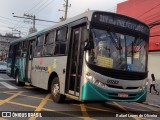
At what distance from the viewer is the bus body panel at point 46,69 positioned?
11344 mm

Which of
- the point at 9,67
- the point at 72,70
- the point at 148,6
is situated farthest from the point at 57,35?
the point at 148,6

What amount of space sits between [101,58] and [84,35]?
3.11 ft

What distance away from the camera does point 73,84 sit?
1040 centimetres

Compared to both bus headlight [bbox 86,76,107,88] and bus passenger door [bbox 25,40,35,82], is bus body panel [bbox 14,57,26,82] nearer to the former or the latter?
bus passenger door [bbox 25,40,35,82]

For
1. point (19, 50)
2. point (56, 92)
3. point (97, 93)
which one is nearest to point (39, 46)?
point (56, 92)

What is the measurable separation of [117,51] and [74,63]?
5.06 ft

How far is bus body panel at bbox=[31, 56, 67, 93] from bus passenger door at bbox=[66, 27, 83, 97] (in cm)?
37

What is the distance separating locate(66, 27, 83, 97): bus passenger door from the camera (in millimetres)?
10047

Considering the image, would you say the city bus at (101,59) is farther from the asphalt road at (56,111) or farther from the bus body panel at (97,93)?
the asphalt road at (56,111)

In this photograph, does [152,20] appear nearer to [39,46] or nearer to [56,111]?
[39,46]

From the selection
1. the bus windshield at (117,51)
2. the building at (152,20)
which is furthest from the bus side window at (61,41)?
the building at (152,20)

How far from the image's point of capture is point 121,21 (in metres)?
10.2

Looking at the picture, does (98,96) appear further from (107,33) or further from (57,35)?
(57,35)

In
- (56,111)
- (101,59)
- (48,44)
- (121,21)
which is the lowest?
(56,111)
